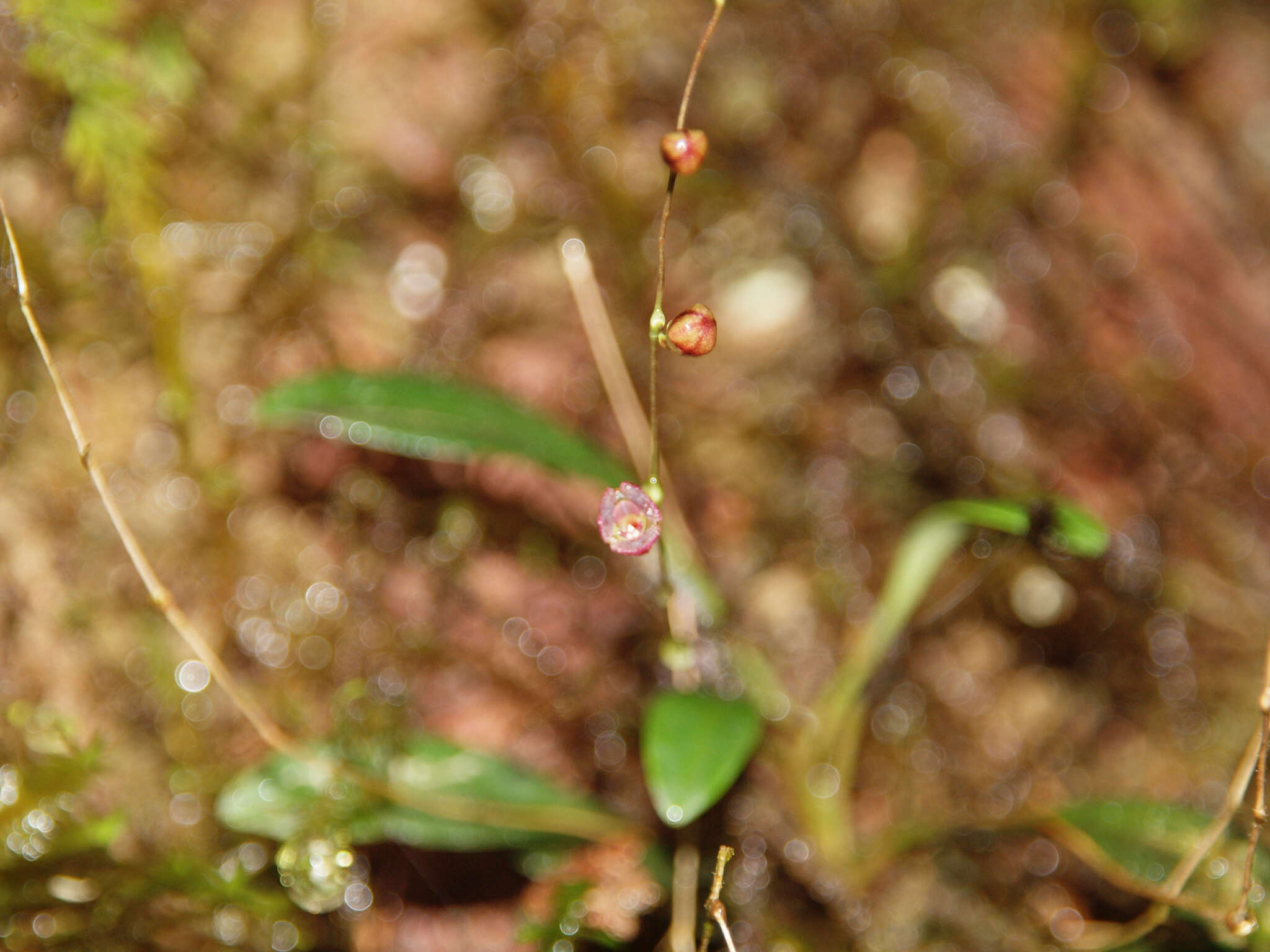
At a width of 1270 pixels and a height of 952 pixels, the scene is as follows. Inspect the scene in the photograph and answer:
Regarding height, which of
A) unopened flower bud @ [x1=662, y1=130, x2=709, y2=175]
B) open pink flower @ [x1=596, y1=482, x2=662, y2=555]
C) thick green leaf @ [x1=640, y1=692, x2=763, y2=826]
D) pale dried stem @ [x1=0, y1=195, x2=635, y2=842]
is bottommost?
pale dried stem @ [x1=0, y1=195, x2=635, y2=842]

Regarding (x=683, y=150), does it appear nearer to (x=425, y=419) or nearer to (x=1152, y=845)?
(x=425, y=419)

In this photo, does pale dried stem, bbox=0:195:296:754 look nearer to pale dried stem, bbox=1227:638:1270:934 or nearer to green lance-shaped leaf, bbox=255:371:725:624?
green lance-shaped leaf, bbox=255:371:725:624

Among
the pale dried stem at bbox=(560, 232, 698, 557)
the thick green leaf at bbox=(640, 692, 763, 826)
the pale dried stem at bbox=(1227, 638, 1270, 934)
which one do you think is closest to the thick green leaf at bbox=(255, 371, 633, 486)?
the pale dried stem at bbox=(560, 232, 698, 557)

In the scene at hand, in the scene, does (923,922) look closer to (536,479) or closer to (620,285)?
(536,479)

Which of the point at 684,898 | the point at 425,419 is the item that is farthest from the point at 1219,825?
the point at 425,419

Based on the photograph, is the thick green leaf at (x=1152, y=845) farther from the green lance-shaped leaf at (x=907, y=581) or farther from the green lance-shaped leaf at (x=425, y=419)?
the green lance-shaped leaf at (x=425, y=419)

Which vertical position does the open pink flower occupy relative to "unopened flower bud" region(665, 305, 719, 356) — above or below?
below

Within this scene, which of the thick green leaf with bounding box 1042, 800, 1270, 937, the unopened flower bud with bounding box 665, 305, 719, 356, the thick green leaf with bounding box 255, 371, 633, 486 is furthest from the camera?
the thick green leaf with bounding box 255, 371, 633, 486

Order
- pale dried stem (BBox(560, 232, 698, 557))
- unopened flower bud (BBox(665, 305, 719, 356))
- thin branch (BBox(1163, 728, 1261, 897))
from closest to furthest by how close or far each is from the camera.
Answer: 1. unopened flower bud (BBox(665, 305, 719, 356))
2. thin branch (BBox(1163, 728, 1261, 897))
3. pale dried stem (BBox(560, 232, 698, 557))
